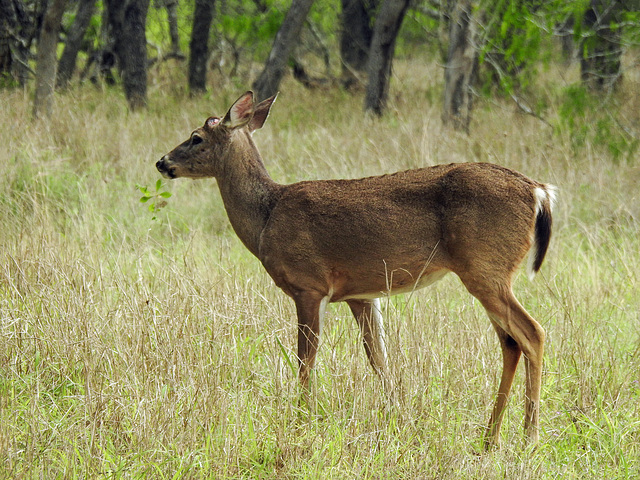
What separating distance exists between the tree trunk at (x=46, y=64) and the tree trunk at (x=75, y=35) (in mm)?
2977

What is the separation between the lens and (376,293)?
3.97 metres

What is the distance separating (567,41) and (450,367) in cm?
1794

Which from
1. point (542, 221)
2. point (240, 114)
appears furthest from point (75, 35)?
point (542, 221)

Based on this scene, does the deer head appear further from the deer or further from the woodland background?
the woodland background

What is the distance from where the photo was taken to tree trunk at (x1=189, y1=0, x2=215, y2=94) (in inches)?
541

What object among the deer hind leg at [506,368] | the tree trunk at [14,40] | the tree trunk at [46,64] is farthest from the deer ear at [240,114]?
the tree trunk at [14,40]

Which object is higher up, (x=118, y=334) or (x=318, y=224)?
(x=318, y=224)

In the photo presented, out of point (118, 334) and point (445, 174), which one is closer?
point (445, 174)

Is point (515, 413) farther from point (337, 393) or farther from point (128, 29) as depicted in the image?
point (128, 29)

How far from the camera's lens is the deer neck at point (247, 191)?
4.30m

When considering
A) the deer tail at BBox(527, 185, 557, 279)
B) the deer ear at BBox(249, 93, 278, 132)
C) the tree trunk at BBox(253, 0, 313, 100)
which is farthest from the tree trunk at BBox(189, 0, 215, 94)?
the deer tail at BBox(527, 185, 557, 279)

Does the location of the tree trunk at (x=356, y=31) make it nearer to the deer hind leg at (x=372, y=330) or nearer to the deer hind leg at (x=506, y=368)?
the deer hind leg at (x=372, y=330)

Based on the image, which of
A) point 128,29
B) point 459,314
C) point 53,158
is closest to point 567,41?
point 128,29

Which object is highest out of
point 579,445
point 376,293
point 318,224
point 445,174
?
point 445,174
